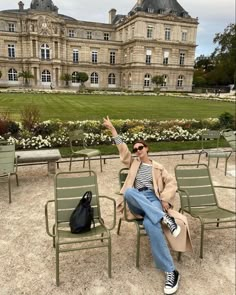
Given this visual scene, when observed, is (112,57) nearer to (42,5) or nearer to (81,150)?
(42,5)

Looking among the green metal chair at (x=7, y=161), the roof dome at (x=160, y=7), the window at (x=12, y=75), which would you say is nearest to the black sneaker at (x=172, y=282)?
the green metal chair at (x=7, y=161)

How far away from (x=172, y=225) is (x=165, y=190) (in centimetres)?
56

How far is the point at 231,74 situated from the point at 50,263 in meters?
64.7

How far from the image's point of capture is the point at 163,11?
5775cm

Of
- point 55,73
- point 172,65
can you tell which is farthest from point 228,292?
point 172,65

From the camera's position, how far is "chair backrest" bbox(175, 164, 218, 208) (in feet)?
14.8

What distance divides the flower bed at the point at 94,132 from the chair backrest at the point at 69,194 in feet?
18.2

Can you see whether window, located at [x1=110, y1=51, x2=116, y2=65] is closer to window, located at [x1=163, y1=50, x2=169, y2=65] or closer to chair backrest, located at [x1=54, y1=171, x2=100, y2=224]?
window, located at [x1=163, y1=50, x2=169, y2=65]

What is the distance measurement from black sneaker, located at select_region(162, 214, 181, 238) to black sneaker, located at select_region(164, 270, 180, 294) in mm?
433

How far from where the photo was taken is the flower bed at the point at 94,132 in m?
9.34

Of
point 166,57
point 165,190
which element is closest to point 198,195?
point 165,190

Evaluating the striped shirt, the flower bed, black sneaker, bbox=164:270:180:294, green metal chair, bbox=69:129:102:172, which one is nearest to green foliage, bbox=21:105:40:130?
the flower bed

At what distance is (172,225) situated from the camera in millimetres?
3514

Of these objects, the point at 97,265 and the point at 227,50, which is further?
the point at 227,50
